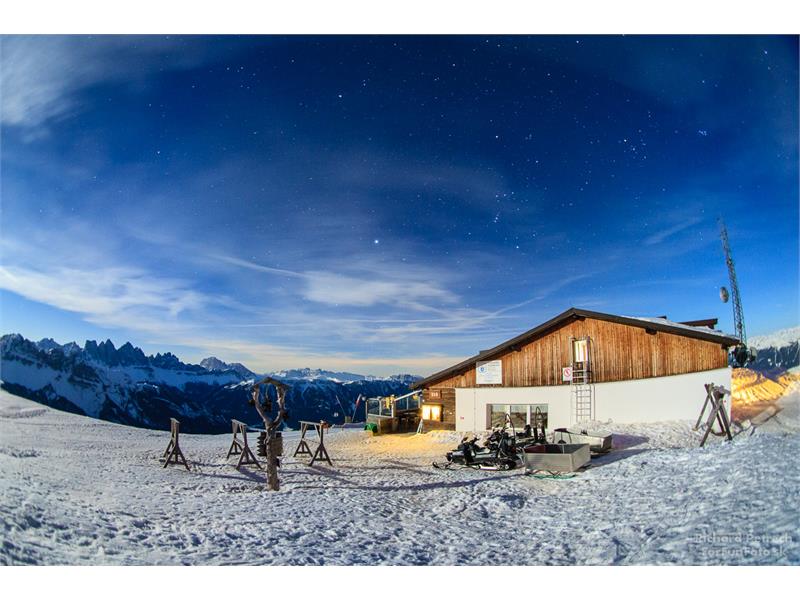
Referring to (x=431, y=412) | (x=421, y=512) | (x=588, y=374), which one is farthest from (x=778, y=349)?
(x=431, y=412)

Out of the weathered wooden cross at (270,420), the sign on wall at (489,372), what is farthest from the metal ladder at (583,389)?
the weathered wooden cross at (270,420)

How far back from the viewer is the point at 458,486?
9.90 metres

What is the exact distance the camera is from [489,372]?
18703 mm

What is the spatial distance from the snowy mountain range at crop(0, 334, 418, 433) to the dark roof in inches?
2127

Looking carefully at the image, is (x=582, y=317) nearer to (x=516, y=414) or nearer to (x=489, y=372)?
(x=489, y=372)

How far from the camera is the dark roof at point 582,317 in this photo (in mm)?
14801

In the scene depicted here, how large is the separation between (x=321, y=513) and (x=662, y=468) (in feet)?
24.2

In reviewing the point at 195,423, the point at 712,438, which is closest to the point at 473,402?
the point at 712,438

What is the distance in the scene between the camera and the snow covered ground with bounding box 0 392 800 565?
18.8 feet

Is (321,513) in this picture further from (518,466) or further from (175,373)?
(175,373)

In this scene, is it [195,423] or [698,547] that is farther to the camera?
[195,423]

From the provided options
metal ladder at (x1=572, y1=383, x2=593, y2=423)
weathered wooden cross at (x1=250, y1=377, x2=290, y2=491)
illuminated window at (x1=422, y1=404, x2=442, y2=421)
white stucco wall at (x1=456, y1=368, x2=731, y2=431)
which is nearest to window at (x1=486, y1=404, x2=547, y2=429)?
white stucco wall at (x1=456, y1=368, x2=731, y2=431)

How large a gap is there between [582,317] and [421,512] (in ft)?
39.7

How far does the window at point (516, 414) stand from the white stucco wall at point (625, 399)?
18 cm
